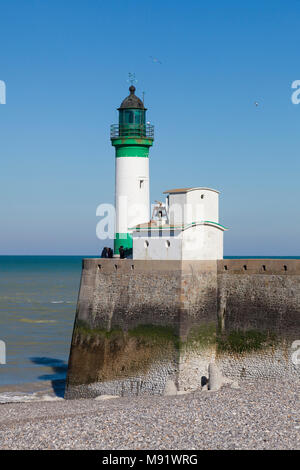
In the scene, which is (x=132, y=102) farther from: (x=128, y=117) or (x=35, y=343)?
(x=35, y=343)

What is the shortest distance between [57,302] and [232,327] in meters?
36.3

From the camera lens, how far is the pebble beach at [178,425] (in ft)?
47.9

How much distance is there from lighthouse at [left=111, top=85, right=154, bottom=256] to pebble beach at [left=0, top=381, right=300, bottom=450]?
7655 millimetres

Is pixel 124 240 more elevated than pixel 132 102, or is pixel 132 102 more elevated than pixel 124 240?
pixel 132 102

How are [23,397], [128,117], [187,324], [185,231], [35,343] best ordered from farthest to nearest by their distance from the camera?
[35,343] → [128,117] → [23,397] → [185,231] → [187,324]

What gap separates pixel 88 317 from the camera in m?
23.1

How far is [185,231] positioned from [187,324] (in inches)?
109

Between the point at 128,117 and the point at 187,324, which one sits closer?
the point at 187,324

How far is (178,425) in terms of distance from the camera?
15.7 metres

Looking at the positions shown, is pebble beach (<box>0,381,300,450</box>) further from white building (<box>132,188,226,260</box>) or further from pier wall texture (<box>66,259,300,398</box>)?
white building (<box>132,188,226,260</box>)

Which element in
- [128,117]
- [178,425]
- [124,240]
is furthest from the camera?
[128,117]

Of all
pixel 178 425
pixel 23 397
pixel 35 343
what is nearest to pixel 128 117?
pixel 23 397
